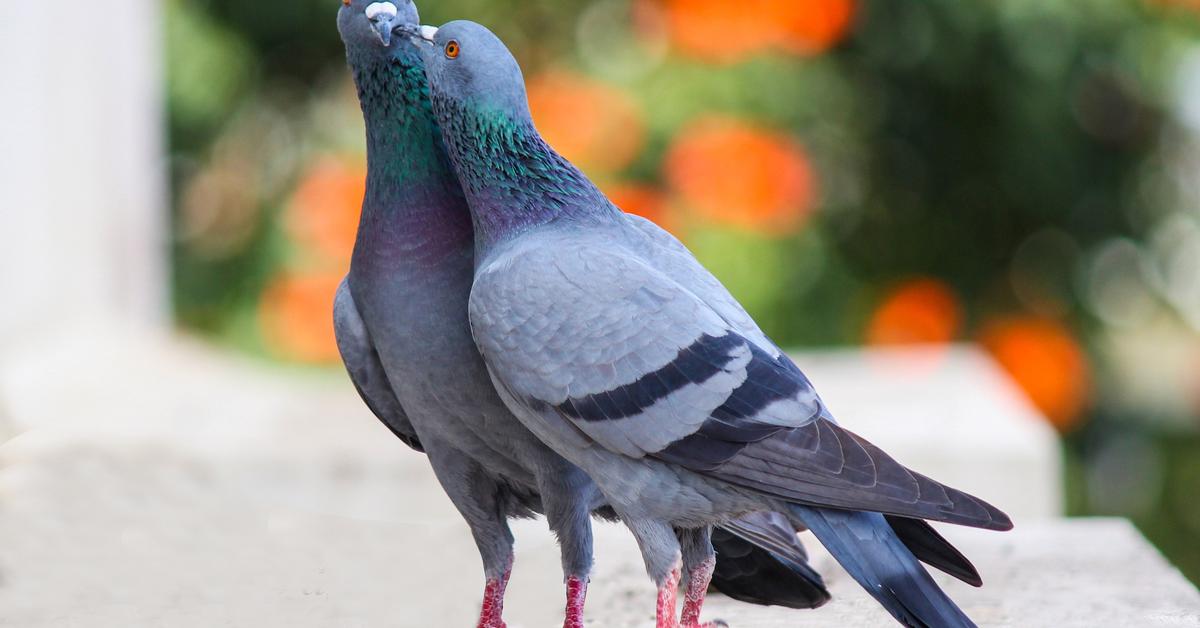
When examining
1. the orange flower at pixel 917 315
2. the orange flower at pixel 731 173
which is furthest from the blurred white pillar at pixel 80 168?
the orange flower at pixel 917 315

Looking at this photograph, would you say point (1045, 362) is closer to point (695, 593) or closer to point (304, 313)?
point (304, 313)

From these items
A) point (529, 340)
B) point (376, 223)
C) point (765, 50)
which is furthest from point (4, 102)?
point (529, 340)

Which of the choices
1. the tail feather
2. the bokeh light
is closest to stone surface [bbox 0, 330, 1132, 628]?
the tail feather

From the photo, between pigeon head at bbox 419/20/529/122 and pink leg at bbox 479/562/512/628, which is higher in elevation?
pigeon head at bbox 419/20/529/122

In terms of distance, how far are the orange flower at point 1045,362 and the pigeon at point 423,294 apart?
440 cm

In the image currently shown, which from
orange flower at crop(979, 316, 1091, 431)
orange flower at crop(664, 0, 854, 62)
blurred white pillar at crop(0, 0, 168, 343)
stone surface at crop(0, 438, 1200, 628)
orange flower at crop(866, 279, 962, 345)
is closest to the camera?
stone surface at crop(0, 438, 1200, 628)

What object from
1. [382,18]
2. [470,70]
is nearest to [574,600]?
[470,70]

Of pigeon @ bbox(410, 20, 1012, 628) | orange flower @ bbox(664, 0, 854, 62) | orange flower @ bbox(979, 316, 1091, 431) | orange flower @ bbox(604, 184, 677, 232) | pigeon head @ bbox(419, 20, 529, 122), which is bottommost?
pigeon @ bbox(410, 20, 1012, 628)

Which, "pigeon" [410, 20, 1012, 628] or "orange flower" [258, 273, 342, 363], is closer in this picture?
"pigeon" [410, 20, 1012, 628]

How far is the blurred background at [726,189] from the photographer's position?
5750 millimetres

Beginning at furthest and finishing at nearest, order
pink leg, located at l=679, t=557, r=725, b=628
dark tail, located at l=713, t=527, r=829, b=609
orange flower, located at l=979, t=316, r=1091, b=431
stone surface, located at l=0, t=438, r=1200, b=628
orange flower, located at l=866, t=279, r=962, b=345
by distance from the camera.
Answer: orange flower, located at l=866, t=279, r=962, b=345
orange flower, located at l=979, t=316, r=1091, b=431
stone surface, located at l=0, t=438, r=1200, b=628
dark tail, located at l=713, t=527, r=829, b=609
pink leg, located at l=679, t=557, r=725, b=628

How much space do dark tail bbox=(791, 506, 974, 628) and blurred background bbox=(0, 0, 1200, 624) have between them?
3186mm

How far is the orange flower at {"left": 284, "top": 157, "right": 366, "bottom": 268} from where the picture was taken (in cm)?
598

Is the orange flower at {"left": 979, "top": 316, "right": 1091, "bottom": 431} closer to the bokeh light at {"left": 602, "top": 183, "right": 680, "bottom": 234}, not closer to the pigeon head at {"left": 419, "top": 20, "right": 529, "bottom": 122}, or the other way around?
the bokeh light at {"left": 602, "top": 183, "right": 680, "bottom": 234}
